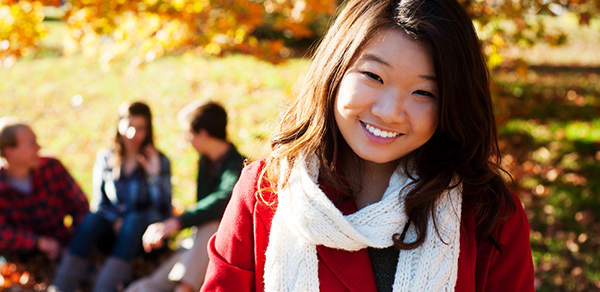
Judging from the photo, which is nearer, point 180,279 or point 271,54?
point 180,279

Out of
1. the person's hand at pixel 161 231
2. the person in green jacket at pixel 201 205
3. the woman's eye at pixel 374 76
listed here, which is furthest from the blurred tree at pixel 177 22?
the woman's eye at pixel 374 76

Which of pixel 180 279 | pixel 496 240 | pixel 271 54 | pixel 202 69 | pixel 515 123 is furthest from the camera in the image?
pixel 202 69

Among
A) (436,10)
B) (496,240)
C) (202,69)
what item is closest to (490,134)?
(496,240)

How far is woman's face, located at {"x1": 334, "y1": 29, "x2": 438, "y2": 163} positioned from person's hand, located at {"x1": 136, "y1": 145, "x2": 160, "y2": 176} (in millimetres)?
2791

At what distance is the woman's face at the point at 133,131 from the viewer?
372 centimetres

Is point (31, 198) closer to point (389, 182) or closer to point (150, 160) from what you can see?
point (150, 160)

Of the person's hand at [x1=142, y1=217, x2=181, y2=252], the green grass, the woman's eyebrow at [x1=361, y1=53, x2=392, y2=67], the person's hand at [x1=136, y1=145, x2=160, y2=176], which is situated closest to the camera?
the woman's eyebrow at [x1=361, y1=53, x2=392, y2=67]

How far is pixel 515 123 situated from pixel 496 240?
20.3ft

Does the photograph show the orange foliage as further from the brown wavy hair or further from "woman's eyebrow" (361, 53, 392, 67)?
"woman's eyebrow" (361, 53, 392, 67)

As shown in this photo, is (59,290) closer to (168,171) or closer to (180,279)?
(180,279)

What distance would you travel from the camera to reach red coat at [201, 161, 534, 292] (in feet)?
4.54

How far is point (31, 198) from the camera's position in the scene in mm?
3713

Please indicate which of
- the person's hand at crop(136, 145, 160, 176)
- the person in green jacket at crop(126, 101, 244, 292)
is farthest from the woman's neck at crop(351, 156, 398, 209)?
the person's hand at crop(136, 145, 160, 176)

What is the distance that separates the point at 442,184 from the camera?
1.41 metres
